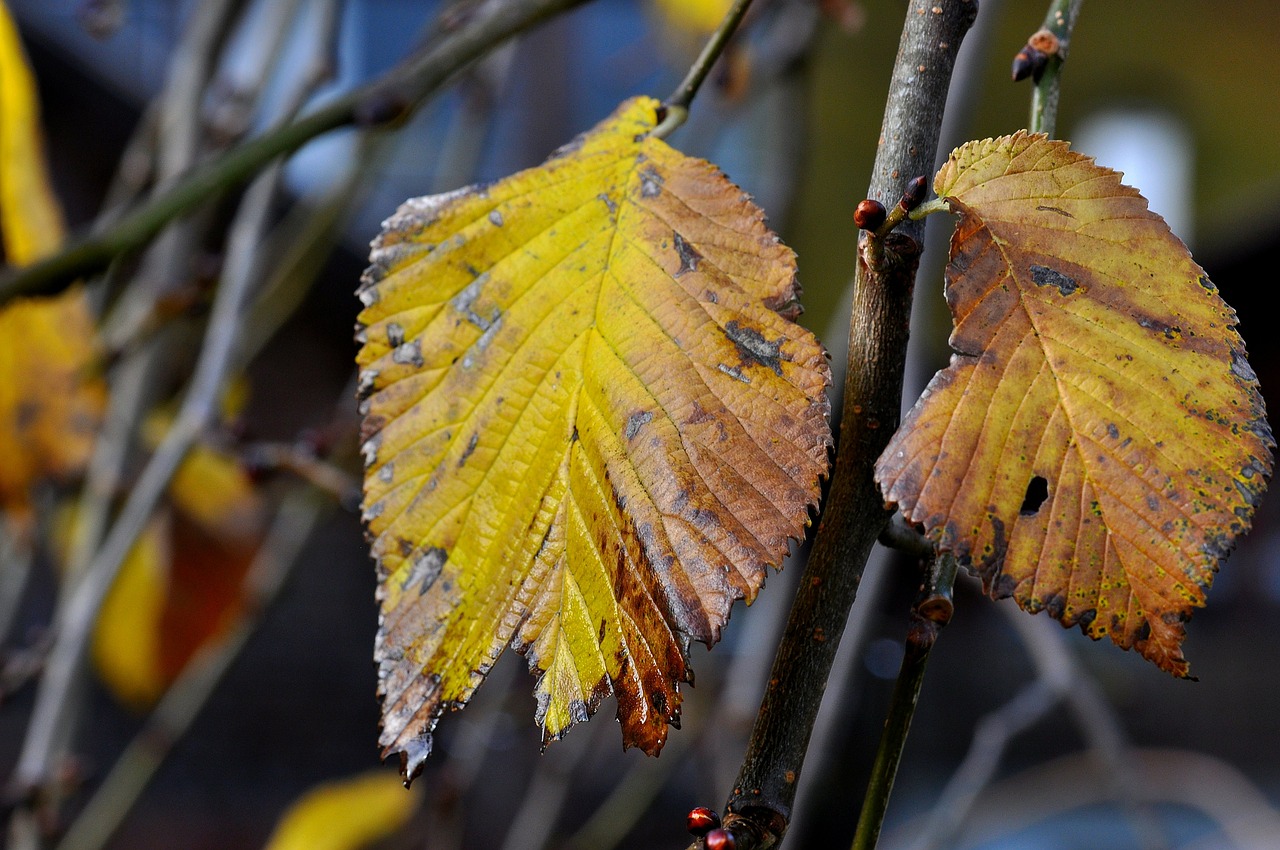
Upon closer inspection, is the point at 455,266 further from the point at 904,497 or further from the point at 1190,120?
the point at 1190,120

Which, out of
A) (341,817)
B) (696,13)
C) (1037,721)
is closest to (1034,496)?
(1037,721)

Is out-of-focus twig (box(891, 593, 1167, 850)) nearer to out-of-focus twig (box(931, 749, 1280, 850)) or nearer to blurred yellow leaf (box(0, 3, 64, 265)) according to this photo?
out-of-focus twig (box(931, 749, 1280, 850))

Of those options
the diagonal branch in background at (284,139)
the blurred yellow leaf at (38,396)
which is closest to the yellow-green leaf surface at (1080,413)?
the diagonal branch in background at (284,139)

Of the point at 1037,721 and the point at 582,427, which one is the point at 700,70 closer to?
the point at 582,427

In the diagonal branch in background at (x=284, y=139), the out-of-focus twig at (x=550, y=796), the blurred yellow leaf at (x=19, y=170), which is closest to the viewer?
the diagonal branch in background at (x=284, y=139)

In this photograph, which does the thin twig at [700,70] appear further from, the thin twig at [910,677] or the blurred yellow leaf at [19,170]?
the blurred yellow leaf at [19,170]

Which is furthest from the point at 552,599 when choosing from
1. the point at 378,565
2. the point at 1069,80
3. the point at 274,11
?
the point at 1069,80
